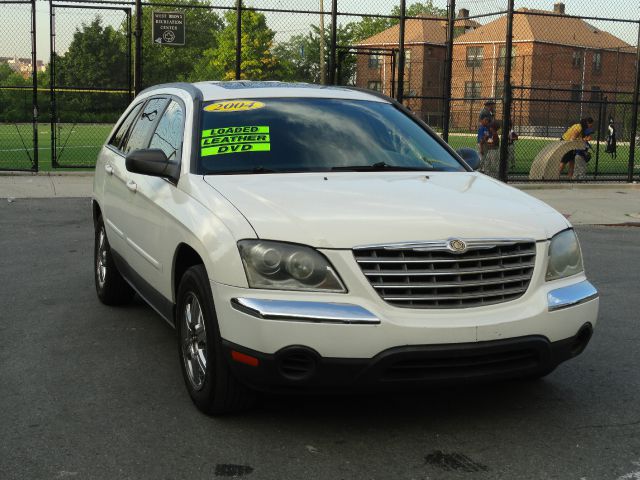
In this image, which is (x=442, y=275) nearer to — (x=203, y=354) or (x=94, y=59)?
(x=203, y=354)

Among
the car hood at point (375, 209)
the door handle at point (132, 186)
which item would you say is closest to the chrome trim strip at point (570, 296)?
the car hood at point (375, 209)

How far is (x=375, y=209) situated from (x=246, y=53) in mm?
25184

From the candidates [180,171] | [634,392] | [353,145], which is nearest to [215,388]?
[180,171]

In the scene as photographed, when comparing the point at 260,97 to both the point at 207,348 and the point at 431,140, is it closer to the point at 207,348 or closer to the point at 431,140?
the point at 431,140

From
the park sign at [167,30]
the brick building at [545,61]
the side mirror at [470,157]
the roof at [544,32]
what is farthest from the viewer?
the roof at [544,32]

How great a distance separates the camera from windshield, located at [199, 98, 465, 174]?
5035 millimetres

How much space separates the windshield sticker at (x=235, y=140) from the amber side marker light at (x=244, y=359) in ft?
4.75

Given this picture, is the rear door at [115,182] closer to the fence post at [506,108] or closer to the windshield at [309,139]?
the windshield at [309,139]

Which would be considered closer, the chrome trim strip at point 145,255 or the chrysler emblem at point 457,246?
the chrysler emblem at point 457,246

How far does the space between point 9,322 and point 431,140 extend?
3215 millimetres

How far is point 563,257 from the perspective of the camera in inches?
173

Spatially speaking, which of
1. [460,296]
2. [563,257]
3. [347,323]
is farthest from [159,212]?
[563,257]

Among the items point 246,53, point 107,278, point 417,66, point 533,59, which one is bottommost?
point 107,278

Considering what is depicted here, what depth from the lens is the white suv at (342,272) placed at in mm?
3852
